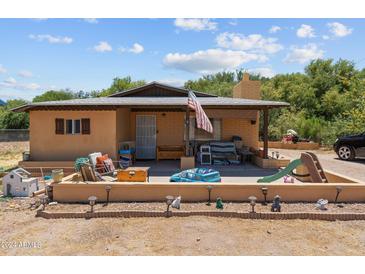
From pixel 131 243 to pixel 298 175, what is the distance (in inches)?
280

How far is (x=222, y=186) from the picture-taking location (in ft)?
25.4

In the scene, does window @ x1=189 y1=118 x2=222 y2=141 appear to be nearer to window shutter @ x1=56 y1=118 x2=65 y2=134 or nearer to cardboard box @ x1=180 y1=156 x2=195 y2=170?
cardboard box @ x1=180 y1=156 x2=195 y2=170

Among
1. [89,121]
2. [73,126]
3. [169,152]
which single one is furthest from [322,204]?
[73,126]

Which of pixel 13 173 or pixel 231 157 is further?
pixel 231 157

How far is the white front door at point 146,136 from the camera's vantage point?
15023mm

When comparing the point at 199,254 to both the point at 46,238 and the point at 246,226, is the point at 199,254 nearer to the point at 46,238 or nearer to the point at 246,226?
the point at 246,226

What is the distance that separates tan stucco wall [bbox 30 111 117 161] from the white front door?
2.71 m


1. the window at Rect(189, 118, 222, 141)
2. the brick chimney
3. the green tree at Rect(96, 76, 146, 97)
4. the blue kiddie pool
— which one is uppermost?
the green tree at Rect(96, 76, 146, 97)

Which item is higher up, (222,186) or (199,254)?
(222,186)

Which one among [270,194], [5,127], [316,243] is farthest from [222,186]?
[5,127]

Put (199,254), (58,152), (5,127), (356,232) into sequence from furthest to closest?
(5,127)
(58,152)
(356,232)
(199,254)

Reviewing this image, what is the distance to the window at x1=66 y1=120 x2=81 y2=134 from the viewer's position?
12680mm

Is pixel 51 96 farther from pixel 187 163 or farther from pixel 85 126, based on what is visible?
pixel 187 163

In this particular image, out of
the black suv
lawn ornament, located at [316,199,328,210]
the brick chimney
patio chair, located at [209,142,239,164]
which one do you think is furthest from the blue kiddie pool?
the black suv
